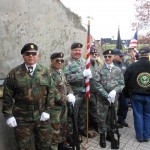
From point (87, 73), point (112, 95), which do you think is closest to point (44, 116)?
point (87, 73)

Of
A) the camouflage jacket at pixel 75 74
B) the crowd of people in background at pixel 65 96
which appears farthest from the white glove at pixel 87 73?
the camouflage jacket at pixel 75 74

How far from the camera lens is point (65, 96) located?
3752mm

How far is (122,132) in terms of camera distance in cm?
500

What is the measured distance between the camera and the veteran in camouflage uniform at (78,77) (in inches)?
168

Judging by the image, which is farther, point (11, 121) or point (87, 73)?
point (87, 73)

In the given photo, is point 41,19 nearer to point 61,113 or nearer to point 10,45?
point 10,45

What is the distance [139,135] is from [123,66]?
218 centimetres

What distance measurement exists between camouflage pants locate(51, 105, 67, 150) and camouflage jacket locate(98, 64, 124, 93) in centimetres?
103

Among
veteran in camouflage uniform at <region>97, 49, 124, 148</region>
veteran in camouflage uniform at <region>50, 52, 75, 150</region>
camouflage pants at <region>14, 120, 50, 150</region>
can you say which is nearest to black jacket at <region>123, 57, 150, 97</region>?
veteran in camouflage uniform at <region>97, 49, 124, 148</region>

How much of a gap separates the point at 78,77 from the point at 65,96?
0.66 metres

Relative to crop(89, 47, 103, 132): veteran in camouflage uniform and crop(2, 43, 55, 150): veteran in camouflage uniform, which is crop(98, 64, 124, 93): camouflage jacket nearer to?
crop(89, 47, 103, 132): veteran in camouflage uniform

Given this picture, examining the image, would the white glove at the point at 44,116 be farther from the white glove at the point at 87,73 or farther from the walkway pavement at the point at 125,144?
the walkway pavement at the point at 125,144

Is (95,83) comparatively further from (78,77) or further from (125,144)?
(125,144)

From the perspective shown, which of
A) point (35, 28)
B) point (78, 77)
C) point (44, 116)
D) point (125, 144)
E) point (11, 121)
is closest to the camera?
point (11, 121)
